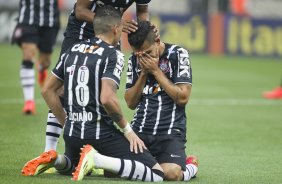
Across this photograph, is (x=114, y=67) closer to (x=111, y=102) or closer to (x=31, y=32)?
(x=111, y=102)

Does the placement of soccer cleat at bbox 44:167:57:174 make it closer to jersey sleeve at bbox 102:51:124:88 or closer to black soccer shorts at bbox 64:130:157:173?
black soccer shorts at bbox 64:130:157:173

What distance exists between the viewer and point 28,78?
12.8 metres

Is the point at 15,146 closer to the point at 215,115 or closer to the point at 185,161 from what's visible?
the point at 185,161

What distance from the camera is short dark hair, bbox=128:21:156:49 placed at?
7527mm

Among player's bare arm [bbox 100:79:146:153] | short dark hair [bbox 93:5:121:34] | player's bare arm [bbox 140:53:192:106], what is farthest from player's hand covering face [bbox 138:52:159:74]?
player's bare arm [bbox 100:79:146:153]

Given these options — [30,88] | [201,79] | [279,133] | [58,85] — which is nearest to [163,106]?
[58,85]

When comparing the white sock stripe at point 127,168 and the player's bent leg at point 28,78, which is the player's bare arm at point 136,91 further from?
the player's bent leg at point 28,78

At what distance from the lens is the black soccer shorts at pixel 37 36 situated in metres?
12.8

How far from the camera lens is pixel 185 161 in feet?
25.4

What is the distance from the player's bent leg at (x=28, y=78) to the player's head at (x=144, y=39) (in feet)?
17.4

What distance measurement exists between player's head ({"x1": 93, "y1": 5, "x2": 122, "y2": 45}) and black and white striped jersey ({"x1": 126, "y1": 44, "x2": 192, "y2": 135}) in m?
0.72

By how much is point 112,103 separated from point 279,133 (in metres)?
4.94

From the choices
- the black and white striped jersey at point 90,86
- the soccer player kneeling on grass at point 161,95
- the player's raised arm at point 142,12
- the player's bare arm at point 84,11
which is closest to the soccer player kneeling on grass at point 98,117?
the black and white striped jersey at point 90,86

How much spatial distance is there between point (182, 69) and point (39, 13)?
18.7 feet
